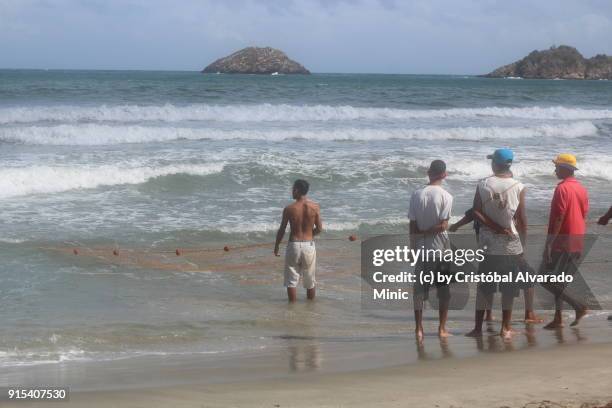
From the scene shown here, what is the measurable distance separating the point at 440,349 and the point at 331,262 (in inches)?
170

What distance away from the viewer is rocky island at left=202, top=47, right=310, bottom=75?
384 ft

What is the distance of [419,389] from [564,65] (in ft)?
365

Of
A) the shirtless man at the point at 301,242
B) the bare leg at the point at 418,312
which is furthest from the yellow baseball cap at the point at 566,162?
the shirtless man at the point at 301,242

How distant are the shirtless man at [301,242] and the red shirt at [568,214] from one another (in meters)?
2.66

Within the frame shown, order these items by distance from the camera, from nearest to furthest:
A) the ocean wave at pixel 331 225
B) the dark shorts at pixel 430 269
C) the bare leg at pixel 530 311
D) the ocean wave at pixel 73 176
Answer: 1. the dark shorts at pixel 430 269
2. the bare leg at pixel 530 311
3. the ocean wave at pixel 331 225
4. the ocean wave at pixel 73 176

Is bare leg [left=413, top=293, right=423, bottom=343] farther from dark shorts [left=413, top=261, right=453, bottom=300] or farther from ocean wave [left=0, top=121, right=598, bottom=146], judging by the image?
ocean wave [left=0, top=121, right=598, bottom=146]

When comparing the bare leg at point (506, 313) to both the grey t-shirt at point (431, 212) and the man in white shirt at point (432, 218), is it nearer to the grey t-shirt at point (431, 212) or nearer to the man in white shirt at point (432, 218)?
the man in white shirt at point (432, 218)

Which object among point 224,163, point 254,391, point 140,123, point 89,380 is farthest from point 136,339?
point 140,123

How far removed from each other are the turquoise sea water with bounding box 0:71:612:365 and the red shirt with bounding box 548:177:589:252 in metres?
2.02

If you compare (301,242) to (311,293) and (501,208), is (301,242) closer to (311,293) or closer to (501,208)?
(311,293)

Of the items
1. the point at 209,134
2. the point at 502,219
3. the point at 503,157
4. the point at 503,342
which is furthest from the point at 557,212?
the point at 209,134

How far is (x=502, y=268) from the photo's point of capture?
23.2 ft

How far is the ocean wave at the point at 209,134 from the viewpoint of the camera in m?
24.4

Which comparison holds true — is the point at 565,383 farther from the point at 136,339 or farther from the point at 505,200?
the point at 136,339
